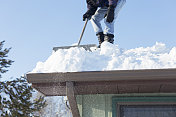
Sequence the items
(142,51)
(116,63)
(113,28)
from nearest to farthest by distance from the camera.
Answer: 1. (116,63)
2. (142,51)
3. (113,28)

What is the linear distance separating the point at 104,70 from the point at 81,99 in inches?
57.6

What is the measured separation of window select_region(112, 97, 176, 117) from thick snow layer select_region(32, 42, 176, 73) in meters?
0.91

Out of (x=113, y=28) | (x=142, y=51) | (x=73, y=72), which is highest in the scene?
(x=113, y=28)

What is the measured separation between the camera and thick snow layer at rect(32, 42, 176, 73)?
3.92 metres

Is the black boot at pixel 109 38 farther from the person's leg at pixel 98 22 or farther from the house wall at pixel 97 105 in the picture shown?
the house wall at pixel 97 105

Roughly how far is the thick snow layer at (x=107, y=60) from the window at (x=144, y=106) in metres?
0.91

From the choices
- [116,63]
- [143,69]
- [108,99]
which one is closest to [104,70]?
[116,63]

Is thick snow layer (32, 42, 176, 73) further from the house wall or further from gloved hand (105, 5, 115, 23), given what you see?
gloved hand (105, 5, 115, 23)

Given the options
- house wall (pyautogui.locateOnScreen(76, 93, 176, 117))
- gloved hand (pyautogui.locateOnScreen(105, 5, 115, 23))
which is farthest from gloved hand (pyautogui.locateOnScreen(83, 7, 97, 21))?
house wall (pyautogui.locateOnScreen(76, 93, 176, 117))

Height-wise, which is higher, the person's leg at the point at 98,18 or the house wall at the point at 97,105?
the person's leg at the point at 98,18

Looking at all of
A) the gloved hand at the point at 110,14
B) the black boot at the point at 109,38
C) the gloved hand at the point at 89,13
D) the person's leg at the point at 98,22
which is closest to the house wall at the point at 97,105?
the black boot at the point at 109,38

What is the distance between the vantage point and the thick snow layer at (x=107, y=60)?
3922mm

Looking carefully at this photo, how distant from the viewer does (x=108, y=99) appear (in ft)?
16.3

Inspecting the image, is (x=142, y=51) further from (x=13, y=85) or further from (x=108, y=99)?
(x=13, y=85)
